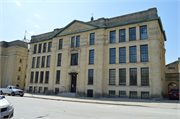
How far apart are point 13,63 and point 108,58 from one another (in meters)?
32.5

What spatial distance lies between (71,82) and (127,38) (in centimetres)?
1423

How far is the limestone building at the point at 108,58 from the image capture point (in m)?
23.0

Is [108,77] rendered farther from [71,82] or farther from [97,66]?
[71,82]

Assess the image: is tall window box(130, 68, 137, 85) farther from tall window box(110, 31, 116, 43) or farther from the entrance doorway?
the entrance doorway

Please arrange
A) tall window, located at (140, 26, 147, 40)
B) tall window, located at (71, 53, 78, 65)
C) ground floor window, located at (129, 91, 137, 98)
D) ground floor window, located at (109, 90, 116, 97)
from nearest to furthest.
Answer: ground floor window, located at (129, 91, 137, 98) → tall window, located at (140, 26, 147, 40) → ground floor window, located at (109, 90, 116, 97) → tall window, located at (71, 53, 78, 65)

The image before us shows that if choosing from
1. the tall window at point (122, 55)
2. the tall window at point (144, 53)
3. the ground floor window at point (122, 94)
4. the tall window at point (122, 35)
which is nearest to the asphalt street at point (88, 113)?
the ground floor window at point (122, 94)

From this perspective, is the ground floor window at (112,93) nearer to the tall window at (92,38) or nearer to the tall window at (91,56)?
the tall window at (91,56)

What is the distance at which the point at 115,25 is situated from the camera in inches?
1051

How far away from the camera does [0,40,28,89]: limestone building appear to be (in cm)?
4422

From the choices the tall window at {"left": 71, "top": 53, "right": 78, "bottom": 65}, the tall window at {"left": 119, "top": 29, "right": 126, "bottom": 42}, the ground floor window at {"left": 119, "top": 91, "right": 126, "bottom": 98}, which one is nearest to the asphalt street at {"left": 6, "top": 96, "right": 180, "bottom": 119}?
the ground floor window at {"left": 119, "top": 91, "right": 126, "bottom": 98}

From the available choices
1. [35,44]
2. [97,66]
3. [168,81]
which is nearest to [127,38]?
[97,66]

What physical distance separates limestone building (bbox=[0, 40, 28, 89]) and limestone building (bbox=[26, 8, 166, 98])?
1301 cm

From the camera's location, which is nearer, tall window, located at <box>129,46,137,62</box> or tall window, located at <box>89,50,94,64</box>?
tall window, located at <box>129,46,137,62</box>

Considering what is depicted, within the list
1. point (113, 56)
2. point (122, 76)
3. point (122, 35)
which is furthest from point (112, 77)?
point (122, 35)
